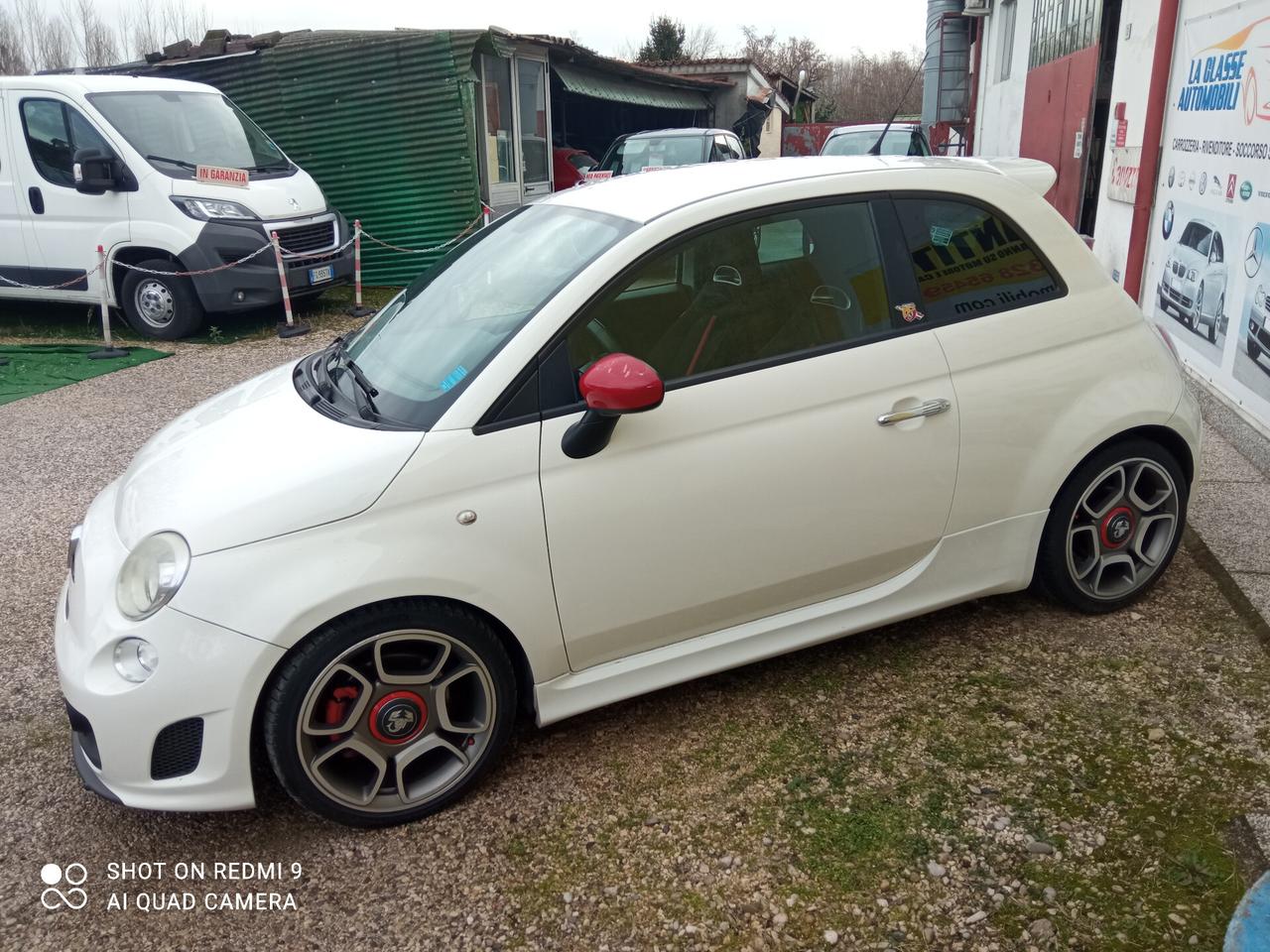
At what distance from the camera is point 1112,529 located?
379 centimetres

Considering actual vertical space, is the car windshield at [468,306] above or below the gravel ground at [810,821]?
above

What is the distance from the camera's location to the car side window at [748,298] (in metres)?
3.07

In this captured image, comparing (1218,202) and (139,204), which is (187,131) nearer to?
(139,204)

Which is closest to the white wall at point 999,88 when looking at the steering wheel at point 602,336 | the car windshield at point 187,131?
the car windshield at point 187,131

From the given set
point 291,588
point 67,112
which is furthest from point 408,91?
point 291,588

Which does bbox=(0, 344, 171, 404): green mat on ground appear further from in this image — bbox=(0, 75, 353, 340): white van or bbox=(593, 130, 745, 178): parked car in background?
bbox=(593, 130, 745, 178): parked car in background

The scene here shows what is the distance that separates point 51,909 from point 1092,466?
3433mm

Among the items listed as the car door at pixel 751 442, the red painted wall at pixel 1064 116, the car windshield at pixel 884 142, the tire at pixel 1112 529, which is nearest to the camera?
the car door at pixel 751 442

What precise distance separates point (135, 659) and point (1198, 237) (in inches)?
250

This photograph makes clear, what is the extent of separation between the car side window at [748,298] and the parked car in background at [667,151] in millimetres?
11512

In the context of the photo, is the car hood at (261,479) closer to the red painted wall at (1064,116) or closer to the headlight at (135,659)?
the headlight at (135,659)

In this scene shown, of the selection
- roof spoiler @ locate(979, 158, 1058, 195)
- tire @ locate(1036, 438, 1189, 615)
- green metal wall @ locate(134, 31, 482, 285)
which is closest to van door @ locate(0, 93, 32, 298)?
green metal wall @ locate(134, 31, 482, 285)

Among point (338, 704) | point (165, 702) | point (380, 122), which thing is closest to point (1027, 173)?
point (338, 704)

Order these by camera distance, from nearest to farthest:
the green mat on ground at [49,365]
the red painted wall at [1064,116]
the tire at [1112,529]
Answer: the tire at [1112,529] < the green mat on ground at [49,365] < the red painted wall at [1064,116]
